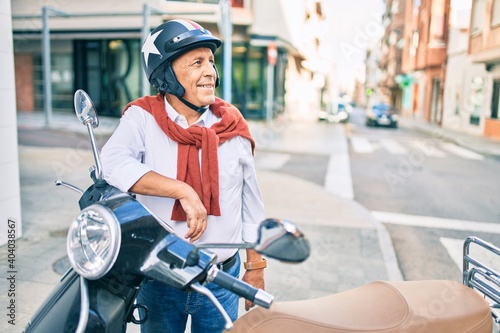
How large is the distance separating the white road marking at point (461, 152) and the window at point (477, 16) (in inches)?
212

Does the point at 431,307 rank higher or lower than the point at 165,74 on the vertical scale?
lower

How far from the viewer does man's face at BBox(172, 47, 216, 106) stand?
1787mm

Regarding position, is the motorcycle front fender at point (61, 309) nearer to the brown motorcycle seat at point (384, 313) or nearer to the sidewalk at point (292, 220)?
the brown motorcycle seat at point (384, 313)

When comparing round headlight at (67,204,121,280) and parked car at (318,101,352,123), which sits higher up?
round headlight at (67,204,121,280)

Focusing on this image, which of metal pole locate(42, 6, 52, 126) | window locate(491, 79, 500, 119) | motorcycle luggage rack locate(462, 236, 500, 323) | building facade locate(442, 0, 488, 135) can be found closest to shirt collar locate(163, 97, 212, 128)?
motorcycle luggage rack locate(462, 236, 500, 323)

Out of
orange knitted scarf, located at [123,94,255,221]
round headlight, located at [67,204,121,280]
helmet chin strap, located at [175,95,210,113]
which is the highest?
helmet chin strap, located at [175,95,210,113]

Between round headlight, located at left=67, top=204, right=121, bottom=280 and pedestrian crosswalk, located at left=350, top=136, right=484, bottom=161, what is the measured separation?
550 inches

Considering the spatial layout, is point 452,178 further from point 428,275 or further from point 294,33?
point 294,33

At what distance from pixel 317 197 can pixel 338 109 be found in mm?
22533

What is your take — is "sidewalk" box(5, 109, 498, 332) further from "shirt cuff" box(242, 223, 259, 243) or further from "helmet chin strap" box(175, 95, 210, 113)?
"helmet chin strap" box(175, 95, 210, 113)

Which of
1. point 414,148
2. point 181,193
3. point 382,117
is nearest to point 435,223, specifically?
point 181,193

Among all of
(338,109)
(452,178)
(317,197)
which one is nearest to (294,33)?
(338,109)

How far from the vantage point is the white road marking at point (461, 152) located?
14.3m

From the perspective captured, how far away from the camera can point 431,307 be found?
1.48 m
